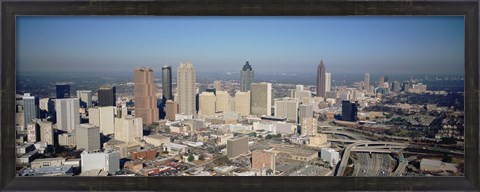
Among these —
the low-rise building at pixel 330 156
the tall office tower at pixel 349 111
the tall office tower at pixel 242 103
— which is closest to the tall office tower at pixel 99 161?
the tall office tower at pixel 242 103

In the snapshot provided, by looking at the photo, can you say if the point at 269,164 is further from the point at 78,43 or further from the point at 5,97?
the point at 5,97

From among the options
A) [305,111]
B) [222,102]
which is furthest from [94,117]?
[305,111]

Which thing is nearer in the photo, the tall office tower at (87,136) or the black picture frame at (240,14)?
the black picture frame at (240,14)

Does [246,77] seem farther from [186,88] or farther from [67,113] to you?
[67,113]

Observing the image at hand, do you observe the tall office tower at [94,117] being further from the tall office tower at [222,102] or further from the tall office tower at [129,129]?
the tall office tower at [222,102]

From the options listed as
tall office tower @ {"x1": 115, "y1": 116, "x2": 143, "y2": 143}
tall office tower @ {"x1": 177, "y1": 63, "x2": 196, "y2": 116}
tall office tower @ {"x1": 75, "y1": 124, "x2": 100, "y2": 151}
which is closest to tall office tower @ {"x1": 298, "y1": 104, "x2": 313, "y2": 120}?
tall office tower @ {"x1": 177, "y1": 63, "x2": 196, "y2": 116}
